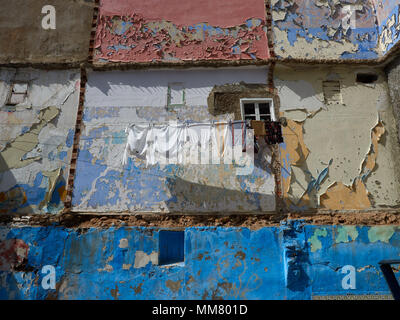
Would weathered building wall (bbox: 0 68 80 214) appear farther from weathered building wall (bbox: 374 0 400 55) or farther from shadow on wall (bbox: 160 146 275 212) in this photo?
weathered building wall (bbox: 374 0 400 55)

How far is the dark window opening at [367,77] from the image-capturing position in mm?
9594

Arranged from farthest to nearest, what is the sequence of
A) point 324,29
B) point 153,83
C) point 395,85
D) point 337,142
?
point 324,29 → point 153,83 → point 395,85 → point 337,142

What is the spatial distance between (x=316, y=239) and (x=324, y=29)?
20.0ft

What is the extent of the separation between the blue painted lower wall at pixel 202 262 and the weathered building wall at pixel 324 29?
16.2 ft

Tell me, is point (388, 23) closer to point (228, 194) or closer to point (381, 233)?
point (381, 233)

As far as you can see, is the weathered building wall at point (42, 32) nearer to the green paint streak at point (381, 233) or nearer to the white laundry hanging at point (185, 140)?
the white laundry hanging at point (185, 140)

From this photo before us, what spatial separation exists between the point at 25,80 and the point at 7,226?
13.7 feet

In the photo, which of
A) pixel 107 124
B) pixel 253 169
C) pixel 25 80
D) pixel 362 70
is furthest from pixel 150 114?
pixel 362 70

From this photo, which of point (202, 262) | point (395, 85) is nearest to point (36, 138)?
point (202, 262)

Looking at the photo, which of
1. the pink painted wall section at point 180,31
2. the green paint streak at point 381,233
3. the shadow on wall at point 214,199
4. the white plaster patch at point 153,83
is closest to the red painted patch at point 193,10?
the pink painted wall section at point 180,31

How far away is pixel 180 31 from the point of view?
9.95 m

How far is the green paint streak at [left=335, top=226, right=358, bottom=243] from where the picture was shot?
800cm

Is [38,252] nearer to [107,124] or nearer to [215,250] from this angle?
[107,124]
